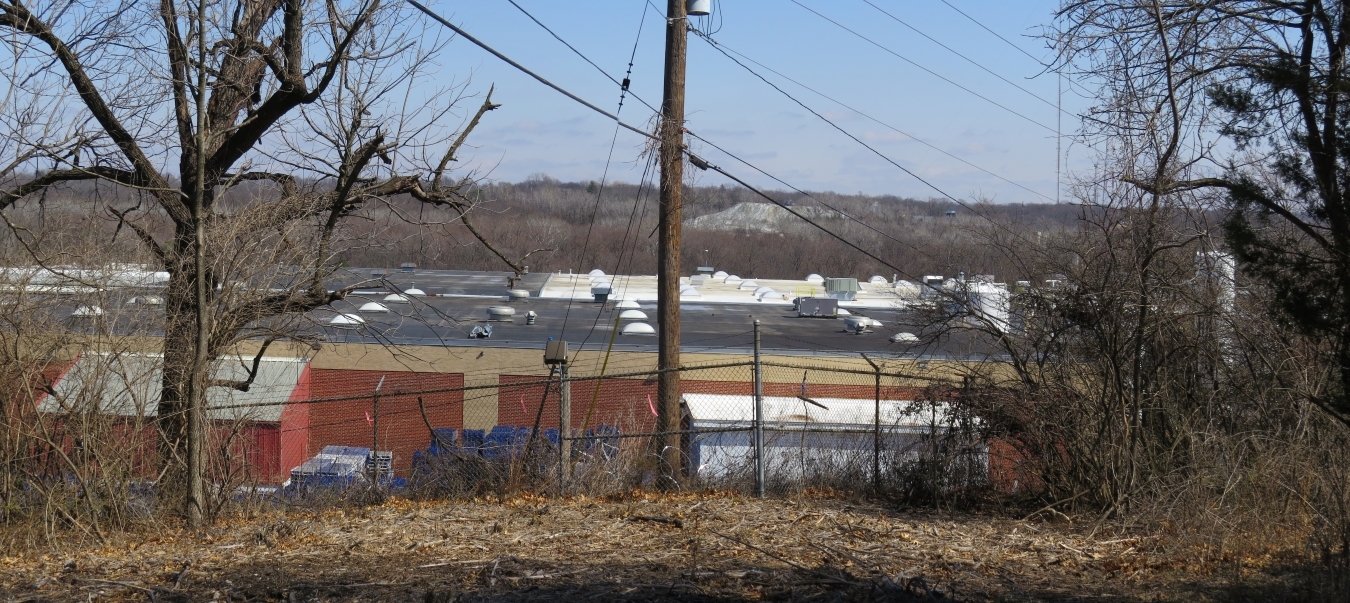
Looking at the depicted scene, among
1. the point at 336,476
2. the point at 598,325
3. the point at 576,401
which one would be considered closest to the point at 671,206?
the point at 336,476

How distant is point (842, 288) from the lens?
38.3 meters

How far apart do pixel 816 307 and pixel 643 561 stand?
26746 mm

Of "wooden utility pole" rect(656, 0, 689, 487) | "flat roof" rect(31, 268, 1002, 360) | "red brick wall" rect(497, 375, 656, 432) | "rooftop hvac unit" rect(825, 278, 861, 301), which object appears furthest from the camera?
"rooftop hvac unit" rect(825, 278, 861, 301)

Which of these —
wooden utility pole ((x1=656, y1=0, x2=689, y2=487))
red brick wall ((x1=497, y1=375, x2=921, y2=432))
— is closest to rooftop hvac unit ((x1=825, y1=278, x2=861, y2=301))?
red brick wall ((x1=497, y1=375, x2=921, y2=432))

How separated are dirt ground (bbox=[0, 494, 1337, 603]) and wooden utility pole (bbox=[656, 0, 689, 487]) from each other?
11.4ft

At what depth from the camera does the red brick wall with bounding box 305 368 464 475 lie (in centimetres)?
1855

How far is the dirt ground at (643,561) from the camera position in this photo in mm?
5863

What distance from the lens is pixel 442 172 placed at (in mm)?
11273

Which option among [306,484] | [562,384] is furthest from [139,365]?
[562,384]

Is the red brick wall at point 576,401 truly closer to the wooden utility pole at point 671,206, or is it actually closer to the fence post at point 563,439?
the wooden utility pole at point 671,206

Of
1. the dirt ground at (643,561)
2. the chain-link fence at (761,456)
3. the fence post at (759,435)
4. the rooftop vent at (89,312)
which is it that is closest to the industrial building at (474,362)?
the rooftop vent at (89,312)

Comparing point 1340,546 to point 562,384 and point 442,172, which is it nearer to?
point 562,384

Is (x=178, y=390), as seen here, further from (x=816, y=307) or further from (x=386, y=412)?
(x=816, y=307)

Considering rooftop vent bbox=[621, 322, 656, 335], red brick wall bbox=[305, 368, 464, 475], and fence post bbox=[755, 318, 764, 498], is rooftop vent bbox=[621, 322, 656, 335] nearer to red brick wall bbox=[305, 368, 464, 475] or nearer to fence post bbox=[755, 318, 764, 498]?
red brick wall bbox=[305, 368, 464, 475]
